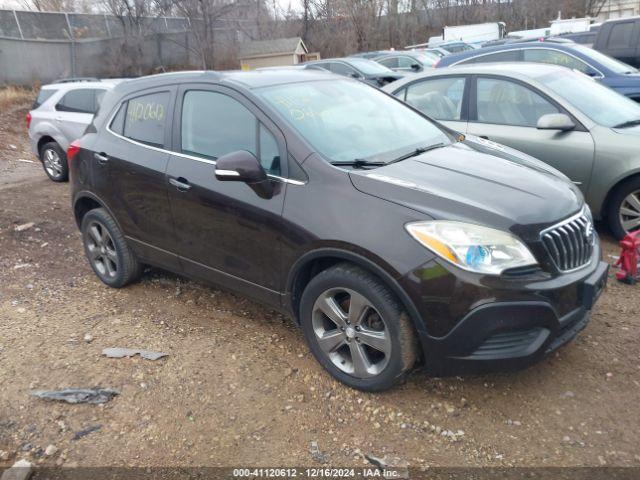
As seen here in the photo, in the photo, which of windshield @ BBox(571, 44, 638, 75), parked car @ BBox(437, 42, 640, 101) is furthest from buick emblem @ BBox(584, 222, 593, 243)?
windshield @ BBox(571, 44, 638, 75)

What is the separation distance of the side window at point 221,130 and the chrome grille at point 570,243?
1577 mm

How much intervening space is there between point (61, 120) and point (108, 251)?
5.13m

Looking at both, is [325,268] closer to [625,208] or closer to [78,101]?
[625,208]

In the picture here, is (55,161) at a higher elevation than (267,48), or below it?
below

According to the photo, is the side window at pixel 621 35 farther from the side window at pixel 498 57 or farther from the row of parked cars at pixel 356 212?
the row of parked cars at pixel 356 212

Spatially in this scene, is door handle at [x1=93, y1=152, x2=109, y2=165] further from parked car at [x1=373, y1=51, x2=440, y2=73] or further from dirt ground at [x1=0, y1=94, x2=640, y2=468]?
parked car at [x1=373, y1=51, x2=440, y2=73]

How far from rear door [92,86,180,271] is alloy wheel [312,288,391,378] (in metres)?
1.43

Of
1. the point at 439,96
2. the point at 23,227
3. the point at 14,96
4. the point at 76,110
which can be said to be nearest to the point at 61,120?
the point at 76,110

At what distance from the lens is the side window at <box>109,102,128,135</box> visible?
438 cm

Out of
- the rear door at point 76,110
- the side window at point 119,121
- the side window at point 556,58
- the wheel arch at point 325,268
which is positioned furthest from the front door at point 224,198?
the side window at point 556,58

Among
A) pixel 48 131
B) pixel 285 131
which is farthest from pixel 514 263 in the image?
pixel 48 131

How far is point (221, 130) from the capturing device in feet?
11.9

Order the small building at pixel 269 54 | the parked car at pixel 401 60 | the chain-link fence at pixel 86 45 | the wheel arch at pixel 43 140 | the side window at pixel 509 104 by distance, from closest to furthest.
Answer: the side window at pixel 509 104, the wheel arch at pixel 43 140, the parked car at pixel 401 60, the chain-link fence at pixel 86 45, the small building at pixel 269 54

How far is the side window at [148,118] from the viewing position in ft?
13.1
